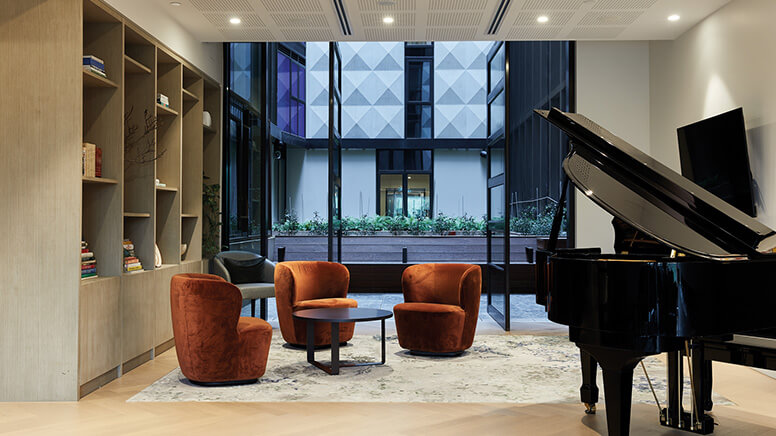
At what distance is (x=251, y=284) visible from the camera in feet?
22.7

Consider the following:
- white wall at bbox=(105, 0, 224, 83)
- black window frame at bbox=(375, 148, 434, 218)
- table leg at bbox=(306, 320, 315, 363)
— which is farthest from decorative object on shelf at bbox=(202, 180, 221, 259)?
black window frame at bbox=(375, 148, 434, 218)

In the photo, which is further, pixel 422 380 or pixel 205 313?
pixel 422 380

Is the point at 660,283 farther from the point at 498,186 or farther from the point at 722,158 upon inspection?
the point at 498,186

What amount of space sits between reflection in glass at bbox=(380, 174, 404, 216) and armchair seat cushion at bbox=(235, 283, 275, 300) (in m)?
9.41

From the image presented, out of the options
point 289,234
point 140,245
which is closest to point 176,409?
point 140,245

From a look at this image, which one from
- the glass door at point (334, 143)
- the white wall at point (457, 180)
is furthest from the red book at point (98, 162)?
the white wall at point (457, 180)

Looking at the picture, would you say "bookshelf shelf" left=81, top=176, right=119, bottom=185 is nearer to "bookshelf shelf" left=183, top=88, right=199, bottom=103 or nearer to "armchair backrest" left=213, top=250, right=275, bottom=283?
"bookshelf shelf" left=183, top=88, right=199, bottom=103

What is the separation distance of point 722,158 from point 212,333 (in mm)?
4395

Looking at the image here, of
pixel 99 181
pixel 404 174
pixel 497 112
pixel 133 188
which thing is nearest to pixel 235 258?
pixel 133 188

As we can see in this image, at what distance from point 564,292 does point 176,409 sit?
2.60 metres

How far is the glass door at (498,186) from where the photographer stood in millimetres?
7344

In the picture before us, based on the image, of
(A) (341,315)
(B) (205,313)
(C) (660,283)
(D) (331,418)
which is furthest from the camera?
(A) (341,315)

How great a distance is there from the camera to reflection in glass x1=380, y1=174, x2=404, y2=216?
53.0 feet

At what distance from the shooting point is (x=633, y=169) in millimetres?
3135
